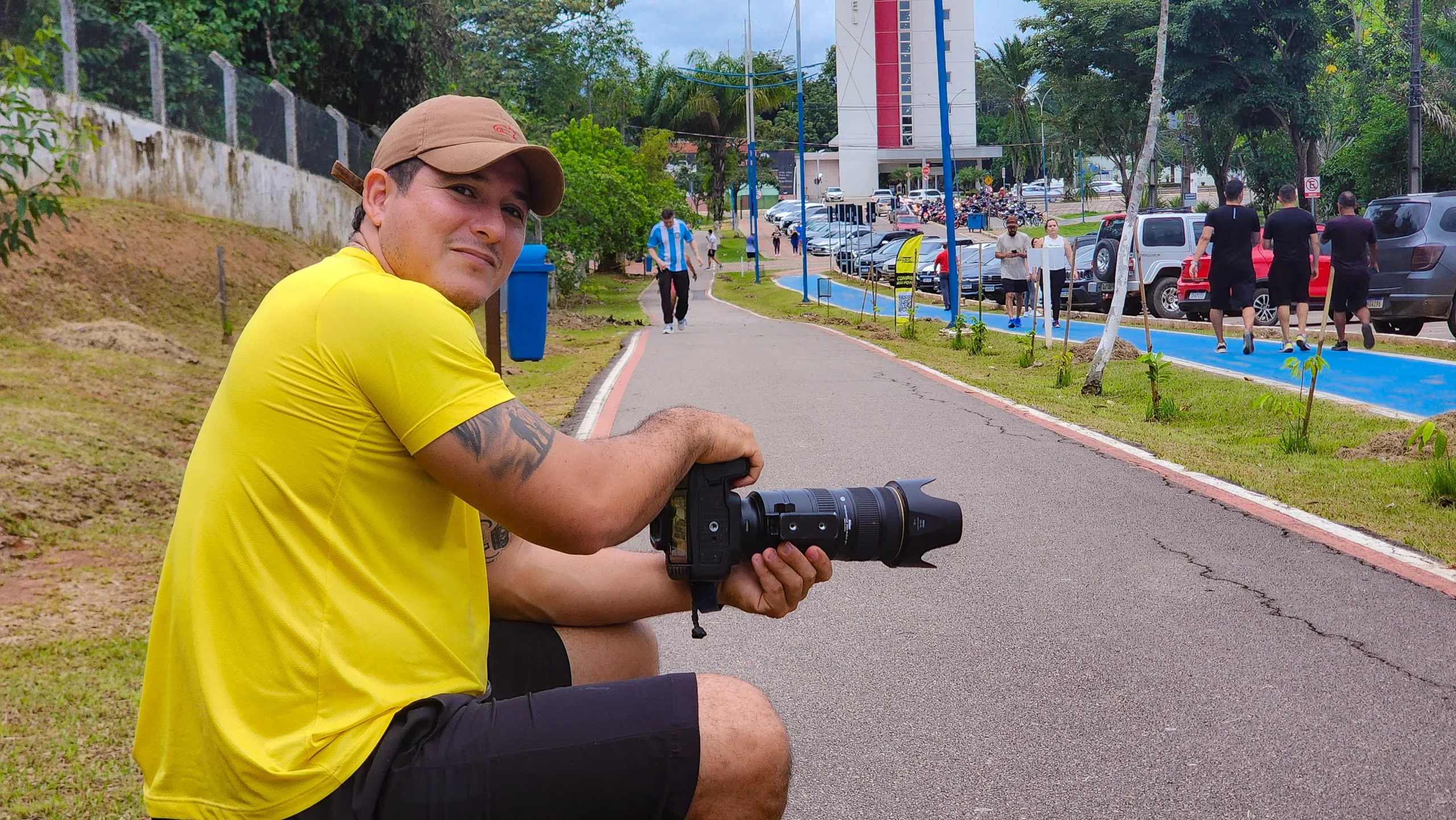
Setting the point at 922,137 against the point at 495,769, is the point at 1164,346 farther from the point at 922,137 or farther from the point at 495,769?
the point at 922,137

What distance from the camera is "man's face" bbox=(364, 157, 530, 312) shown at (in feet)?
7.76

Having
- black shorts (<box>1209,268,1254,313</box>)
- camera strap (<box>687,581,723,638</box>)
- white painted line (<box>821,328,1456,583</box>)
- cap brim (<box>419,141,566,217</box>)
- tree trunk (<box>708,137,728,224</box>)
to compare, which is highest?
tree trunk (<box>708,137,728,224</box>)

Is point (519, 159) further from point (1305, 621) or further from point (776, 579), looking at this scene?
point (1305, 621)

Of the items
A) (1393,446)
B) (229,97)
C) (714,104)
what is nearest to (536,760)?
(1393,446)

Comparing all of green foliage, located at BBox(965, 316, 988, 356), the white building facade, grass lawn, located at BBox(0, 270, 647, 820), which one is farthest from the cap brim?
the white building facade

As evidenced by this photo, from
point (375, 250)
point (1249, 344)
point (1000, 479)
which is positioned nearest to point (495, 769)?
point (375, 250)

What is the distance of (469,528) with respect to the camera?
234cm

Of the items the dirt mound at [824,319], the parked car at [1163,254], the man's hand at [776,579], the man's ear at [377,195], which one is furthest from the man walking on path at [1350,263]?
the man's ear at [377,195]

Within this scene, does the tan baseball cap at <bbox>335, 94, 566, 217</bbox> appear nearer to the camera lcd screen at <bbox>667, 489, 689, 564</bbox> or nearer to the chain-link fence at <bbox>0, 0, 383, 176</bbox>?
the camera lcd screen at <bbox>667, 489, 689, 564</bbox>

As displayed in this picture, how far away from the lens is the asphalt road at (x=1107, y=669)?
12.4 ft

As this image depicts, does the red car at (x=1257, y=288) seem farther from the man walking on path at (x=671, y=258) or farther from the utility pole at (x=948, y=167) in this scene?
the man walking on path at (x=671, y=258)

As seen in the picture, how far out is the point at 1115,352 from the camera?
1588cm

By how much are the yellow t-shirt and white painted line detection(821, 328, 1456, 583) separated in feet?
16.7

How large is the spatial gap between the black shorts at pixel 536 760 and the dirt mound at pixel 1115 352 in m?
14.0
